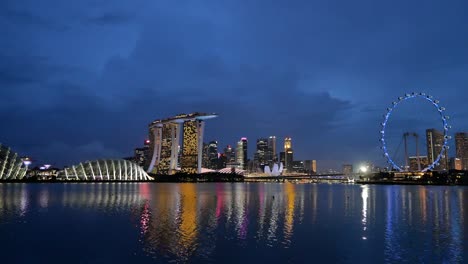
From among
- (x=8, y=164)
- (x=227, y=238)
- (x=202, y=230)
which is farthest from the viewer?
(x=8, y=164)

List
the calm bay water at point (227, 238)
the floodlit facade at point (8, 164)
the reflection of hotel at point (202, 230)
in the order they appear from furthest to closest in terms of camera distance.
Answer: the floodlit facade at point (8, 164) < the reflection of hotel at point (202, 230) < the calm bay water at point (227, 238)

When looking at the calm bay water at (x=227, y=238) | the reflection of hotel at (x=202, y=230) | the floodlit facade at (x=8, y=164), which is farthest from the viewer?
the floodlit facade at (x=8, y=164)

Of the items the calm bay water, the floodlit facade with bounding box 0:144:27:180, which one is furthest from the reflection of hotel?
the floodlit facade with bounding box 0:144:27:180

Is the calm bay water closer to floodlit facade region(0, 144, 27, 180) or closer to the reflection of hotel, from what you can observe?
the reflection of hotel

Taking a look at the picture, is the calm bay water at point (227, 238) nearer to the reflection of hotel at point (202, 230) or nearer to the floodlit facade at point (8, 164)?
the reflection of hotel at point (202, 230)

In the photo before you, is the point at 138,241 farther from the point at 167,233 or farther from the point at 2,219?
the point at 2,219

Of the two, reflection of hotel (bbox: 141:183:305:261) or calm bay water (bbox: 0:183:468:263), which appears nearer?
calm bay water (bbox: 0:183:468:263)

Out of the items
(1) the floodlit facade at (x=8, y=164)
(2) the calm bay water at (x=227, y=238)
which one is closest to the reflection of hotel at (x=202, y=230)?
(2) the calm bay water at (x=227, y=238)

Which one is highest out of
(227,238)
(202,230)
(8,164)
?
(8,164)

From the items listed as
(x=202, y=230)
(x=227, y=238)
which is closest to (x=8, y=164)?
(x=202, y=230)

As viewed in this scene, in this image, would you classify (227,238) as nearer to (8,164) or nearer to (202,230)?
(202,230)

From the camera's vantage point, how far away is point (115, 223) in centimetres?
3722

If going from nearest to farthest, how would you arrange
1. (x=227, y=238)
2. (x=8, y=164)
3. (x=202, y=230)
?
(x=227, y=238)
(x=202, y=230)
(x=8, y=164)

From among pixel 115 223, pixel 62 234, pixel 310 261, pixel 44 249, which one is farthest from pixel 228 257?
pixel 115 223
